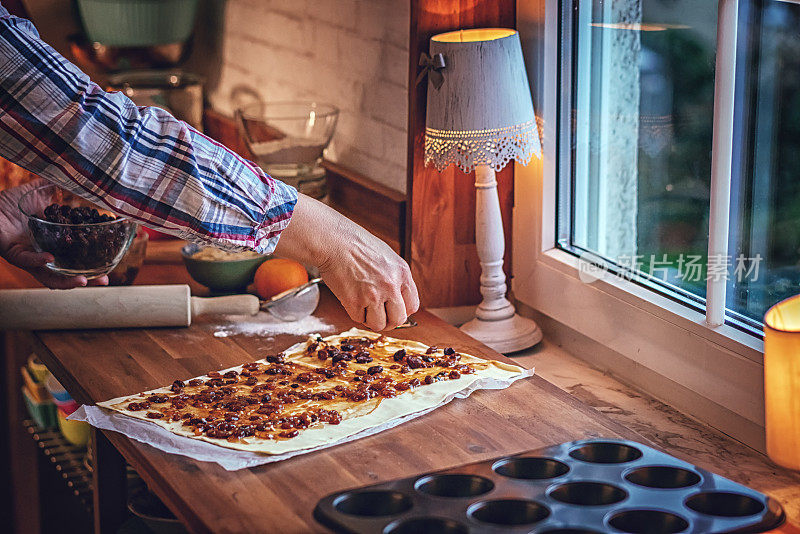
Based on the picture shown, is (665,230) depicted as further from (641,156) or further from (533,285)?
(533,285)

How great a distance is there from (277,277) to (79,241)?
0.37 m

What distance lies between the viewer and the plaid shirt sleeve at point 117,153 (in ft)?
4.06

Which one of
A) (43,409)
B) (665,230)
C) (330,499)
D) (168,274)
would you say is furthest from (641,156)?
(43,409)

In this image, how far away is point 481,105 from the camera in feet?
5.35

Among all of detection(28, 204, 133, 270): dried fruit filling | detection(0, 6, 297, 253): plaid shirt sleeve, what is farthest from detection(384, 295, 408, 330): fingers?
detection(28, 204, 133, 270): dried fruit filling

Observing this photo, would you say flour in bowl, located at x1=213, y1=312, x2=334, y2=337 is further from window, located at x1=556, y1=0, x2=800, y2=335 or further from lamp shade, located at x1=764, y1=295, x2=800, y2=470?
lamp shade, located at x1=764, y1=295, x2=800, y2=470

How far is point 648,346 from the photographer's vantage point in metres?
1.56

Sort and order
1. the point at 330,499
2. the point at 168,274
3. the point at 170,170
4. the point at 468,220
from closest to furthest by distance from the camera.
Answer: the point at 330,499 → the point at 170,170 → the point at 468,220 → the point at 168,274

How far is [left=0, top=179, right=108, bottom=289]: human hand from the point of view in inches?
65.1

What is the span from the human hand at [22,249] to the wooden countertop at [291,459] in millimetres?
113

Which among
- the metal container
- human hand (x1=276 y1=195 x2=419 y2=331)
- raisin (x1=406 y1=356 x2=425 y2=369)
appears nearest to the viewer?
human hand (x1=276 y1=195 x2=419 y2=331)

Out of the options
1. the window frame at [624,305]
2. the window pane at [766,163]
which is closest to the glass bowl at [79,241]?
the window frame at [624,305]

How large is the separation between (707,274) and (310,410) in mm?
587

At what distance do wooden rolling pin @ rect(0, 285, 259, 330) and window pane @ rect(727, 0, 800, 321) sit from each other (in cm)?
92
